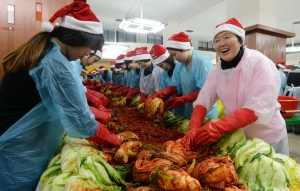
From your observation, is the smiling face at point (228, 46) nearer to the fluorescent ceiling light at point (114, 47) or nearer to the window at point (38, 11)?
the window at point (38, 11)

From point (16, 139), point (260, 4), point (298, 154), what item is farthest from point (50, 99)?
point (260, 4)

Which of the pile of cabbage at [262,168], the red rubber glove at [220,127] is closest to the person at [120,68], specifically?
the red rubber glove at [220,127]

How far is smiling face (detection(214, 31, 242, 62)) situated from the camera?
188cm

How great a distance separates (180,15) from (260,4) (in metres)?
4.63

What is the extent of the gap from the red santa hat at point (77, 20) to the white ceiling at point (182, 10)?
22.9ft

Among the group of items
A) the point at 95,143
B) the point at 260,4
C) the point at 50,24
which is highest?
the point at 260,4

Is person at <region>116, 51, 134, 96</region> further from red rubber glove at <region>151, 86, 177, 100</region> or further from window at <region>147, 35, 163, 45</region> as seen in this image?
window at <region>147, 35, 163, 45</region>

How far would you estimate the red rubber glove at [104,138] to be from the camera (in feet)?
5.30

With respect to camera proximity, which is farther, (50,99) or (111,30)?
(111,30)

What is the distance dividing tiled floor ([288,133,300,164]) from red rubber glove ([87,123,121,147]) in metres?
4.36

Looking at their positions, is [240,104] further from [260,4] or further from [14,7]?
[260,4]

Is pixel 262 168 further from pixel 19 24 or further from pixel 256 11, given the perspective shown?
pixel 256 11

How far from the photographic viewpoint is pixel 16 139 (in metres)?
1.46

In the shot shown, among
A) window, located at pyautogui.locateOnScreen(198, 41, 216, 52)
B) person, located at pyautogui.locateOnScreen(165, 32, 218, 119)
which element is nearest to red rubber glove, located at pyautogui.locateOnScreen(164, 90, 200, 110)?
person, located at pyautogui.locateOnScreen(165, 32, 218, 119)
